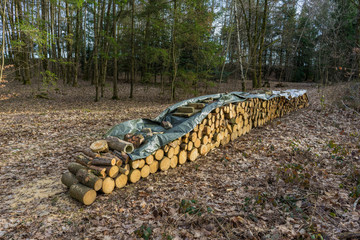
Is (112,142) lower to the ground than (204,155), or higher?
higher

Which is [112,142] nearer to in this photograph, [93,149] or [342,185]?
[93,149]

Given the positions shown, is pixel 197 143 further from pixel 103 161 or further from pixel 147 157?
pixel 103 161

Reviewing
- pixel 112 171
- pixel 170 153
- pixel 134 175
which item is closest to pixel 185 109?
pixel 170 153

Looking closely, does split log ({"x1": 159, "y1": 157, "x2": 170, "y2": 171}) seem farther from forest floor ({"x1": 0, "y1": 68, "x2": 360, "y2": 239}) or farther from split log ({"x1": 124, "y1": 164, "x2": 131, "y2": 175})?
split log ({"x1": 124, "y1": 164, "x2": 131, "y2": 175})

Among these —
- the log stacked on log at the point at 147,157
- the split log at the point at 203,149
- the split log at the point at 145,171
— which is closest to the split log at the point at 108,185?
the log stacked on log at the point at 147,157

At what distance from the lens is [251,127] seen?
692 centimetres

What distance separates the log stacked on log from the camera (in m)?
3.21

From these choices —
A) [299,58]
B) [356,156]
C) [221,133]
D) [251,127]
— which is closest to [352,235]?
[356,156]

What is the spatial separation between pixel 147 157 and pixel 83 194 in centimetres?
121

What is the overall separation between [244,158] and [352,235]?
2.61 meters

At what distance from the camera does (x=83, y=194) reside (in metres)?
3.00

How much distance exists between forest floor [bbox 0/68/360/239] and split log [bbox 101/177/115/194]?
103 millimetres

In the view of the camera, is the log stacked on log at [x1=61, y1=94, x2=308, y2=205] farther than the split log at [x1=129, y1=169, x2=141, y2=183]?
No

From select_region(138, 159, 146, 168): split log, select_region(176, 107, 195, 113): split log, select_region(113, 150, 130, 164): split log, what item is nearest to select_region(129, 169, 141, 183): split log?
select_region(138, 159, 146, 168): split log
